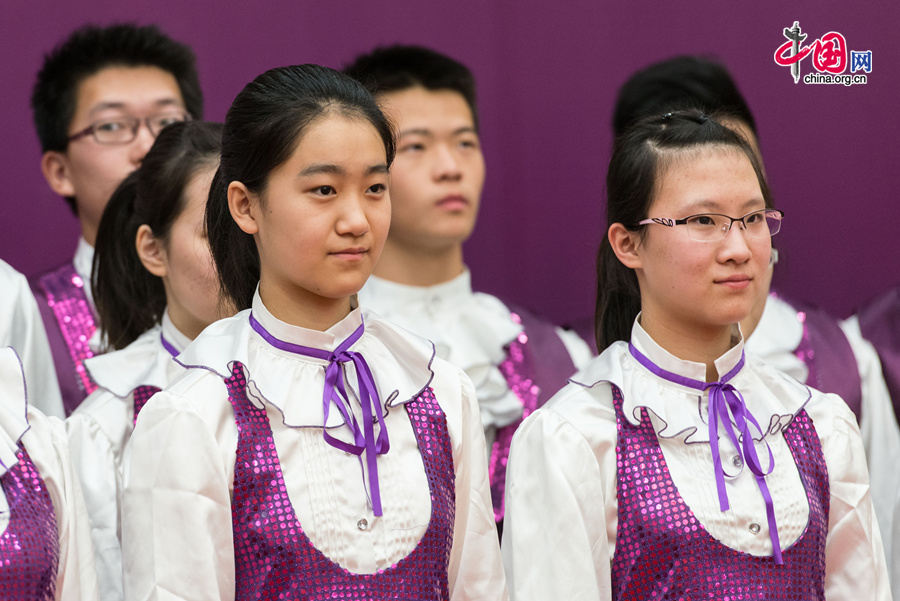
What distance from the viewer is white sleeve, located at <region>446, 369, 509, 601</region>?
2.16 m

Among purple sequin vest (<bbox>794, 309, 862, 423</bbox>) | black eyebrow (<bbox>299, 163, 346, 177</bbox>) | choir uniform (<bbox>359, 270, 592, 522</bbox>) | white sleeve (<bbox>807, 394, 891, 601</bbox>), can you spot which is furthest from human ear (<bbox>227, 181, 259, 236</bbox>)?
purple sequin vest (<bbox>794, 309, 862, 423</bbox>)

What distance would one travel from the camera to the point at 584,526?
2109 millimetres

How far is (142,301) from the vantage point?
9.52 ft

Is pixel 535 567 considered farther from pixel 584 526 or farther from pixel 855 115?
pixel 855 115

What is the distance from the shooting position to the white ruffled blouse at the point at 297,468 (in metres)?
1.97

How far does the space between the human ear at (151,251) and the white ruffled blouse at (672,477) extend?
84 centimetres

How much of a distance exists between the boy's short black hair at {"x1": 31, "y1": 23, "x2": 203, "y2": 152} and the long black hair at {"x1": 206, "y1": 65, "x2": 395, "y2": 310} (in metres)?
1.30

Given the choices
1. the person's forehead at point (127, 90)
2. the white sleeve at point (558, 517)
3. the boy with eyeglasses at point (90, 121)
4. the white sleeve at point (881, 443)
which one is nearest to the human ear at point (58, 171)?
the boy with eyeglasses at point (90, 121)

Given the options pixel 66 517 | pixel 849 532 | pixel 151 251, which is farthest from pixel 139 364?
pixel 849 532

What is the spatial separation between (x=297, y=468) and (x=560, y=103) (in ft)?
7.39

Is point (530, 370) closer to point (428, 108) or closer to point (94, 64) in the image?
point (428, 108)

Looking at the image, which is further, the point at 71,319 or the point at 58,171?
the point at 58,171

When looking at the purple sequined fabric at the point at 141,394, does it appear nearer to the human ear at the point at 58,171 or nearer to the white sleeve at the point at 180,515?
the white sleeve at the point at 180,515

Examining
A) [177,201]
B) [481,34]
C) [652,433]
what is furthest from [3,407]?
[481,34]
